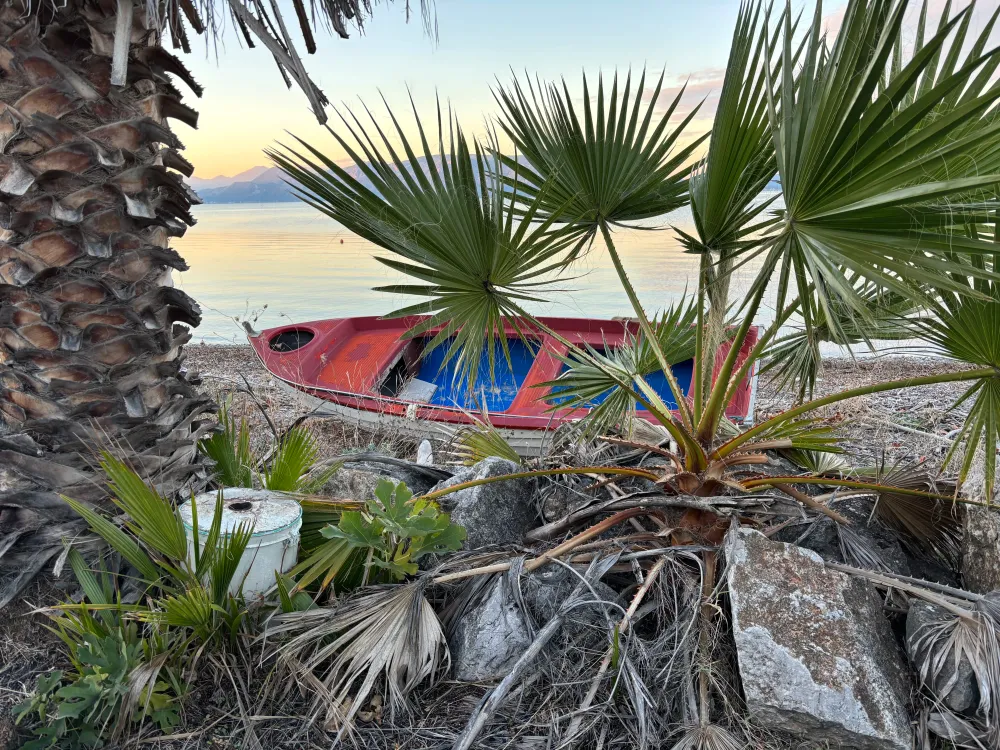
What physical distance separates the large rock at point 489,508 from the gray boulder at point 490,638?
444 mm

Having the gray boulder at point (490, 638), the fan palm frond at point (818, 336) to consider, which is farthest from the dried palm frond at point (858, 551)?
the gray boulder at point (490, 638)

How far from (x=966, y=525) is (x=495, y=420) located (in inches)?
127

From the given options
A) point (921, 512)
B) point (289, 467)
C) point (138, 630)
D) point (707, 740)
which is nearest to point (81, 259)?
point (289, 467)

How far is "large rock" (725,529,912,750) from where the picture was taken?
7.09 ft

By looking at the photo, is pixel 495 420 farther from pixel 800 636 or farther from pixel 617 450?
pixel 800 636

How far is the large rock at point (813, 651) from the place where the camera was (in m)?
2.16

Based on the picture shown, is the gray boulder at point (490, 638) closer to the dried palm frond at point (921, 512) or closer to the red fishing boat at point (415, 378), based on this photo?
the dried palm frond at point (921, 512)

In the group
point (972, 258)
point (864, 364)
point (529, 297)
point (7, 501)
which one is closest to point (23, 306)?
point (7, 501)

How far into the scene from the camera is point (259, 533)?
8.38 feet

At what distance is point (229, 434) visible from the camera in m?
3.48

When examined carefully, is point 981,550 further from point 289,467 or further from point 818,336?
point 289,467

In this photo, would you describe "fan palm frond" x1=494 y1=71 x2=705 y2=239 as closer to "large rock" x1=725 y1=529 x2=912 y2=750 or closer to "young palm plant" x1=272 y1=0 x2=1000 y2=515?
"young palm plant" x1=272 y1=0 x2=1000 y2=515

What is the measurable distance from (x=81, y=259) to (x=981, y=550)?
3548 mm

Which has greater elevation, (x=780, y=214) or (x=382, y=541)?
(x=780, y=214)
